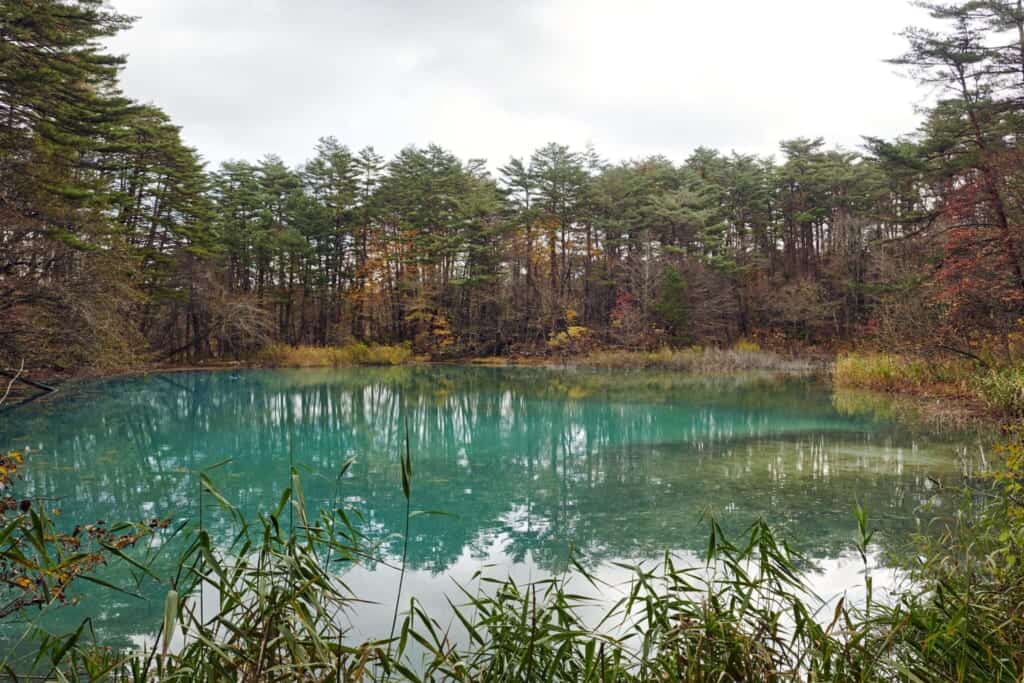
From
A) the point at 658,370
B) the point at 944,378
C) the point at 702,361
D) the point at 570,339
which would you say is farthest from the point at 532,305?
the point at 944,378

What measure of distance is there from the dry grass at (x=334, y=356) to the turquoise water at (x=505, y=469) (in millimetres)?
10727

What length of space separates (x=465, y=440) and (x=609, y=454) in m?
2.65

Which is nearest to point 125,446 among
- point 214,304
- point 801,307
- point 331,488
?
point 331,488

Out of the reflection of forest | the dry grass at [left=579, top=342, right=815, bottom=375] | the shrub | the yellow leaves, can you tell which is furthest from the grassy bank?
the yellow leaves

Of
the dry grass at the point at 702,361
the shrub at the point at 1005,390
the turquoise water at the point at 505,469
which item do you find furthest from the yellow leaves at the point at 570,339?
the shrub at the point at 1005,390

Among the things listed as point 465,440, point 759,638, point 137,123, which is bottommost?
point 465,440

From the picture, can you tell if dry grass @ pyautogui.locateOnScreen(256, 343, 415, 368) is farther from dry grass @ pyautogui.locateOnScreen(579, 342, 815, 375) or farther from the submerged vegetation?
dry grass @ pyautogui.locateOnScreen(579, 342, 815, 375)

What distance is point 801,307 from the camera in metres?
27.2

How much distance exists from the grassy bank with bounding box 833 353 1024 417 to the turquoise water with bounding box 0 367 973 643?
1173 millimetres

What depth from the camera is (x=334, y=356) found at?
2822 centimetres

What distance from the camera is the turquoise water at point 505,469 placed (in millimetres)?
5070

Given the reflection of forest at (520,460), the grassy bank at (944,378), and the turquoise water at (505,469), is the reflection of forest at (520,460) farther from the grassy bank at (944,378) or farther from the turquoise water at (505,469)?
the grassy bank at (944,378)

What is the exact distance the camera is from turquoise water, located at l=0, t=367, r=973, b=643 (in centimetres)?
507

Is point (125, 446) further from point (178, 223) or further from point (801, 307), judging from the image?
point (801, 307)
